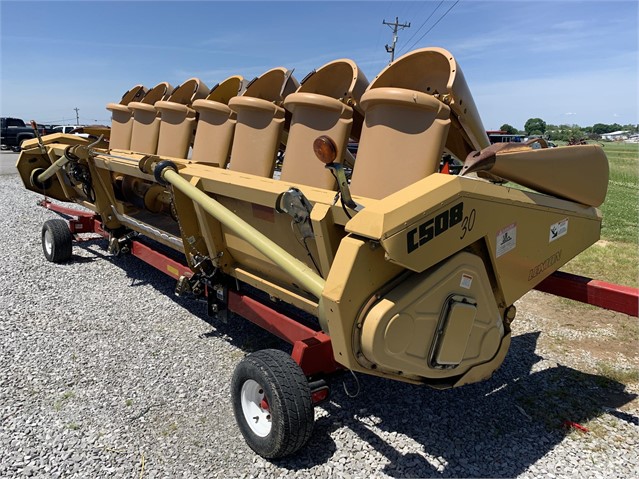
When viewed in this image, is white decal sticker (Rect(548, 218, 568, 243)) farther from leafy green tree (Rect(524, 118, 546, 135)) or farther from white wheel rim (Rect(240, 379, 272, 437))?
leafy green tree (Rect(524, 118, 546, 135))

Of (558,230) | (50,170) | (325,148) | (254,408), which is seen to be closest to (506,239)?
(558,230)

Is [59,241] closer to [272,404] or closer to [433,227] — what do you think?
[272,404]

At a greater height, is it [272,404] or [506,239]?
[506,239]

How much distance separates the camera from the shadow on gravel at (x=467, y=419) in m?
2.79

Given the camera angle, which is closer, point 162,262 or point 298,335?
point 298,335

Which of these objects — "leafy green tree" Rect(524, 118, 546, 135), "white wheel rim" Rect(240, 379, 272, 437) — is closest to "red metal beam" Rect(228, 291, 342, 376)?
"white wheel rim" Rect(240, 379, 272, 437)

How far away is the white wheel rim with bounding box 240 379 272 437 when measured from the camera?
2.84 metres

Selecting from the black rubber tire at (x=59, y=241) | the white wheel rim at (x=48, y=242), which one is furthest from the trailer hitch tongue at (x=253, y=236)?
the white wheel rim at (x=48, y=242)

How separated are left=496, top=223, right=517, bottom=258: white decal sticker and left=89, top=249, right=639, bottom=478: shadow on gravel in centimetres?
118

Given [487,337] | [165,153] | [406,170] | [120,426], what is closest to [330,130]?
[406,170]

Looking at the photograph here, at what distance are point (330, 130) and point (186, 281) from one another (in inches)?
67.2

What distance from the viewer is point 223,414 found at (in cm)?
322

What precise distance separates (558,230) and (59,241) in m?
5.79

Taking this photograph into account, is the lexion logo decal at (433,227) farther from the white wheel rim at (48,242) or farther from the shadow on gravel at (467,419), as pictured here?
the white wheel rim at (48,242)
